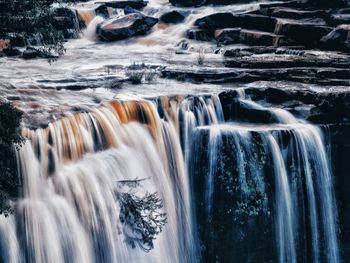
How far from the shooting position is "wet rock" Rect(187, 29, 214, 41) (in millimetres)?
23797

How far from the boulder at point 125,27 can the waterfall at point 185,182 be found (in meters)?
12.1

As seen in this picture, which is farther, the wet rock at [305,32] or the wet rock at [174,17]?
the wet rock at [174,17]

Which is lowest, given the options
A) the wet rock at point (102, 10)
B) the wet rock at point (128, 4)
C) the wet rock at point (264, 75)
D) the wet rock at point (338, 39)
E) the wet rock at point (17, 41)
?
the wet rock at point (264, 75)

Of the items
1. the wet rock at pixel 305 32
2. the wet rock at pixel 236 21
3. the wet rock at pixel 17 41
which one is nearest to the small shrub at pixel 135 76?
the wet rock at pixel 17 41

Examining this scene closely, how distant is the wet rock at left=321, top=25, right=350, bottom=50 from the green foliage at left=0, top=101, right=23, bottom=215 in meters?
14.3

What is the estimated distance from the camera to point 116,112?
41.0 feet

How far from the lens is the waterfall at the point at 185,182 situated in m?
10.4

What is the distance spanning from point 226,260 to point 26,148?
5309 mm

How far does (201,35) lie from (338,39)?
6.54 meters

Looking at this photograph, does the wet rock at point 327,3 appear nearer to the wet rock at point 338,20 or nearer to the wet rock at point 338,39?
the wet rock at point 338,20

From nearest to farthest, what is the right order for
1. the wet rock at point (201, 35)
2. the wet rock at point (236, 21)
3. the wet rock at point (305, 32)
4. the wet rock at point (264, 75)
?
the wet rock at point (264, 75) < the wet rock at point (305, 32) < the wet rock at point (236, 21) < the wet rock at point (201, 35)

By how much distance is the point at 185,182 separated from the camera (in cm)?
1209

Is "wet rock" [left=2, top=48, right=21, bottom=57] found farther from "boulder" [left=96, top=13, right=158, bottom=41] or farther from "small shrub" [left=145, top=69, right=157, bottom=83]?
"small shrub" [left=145, top=69, right=157, bottom=83]

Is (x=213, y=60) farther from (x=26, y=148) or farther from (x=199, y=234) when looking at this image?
(x=26, y=148)
